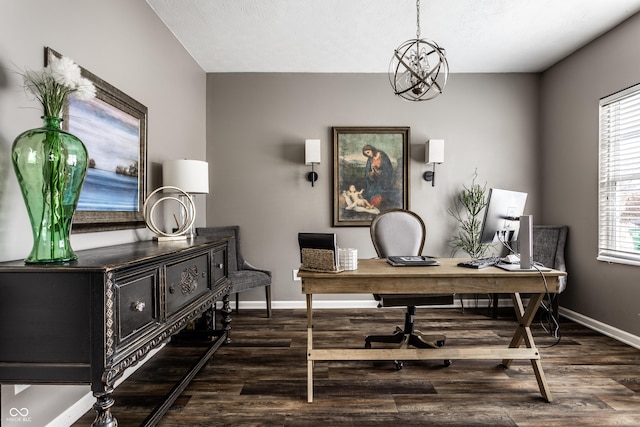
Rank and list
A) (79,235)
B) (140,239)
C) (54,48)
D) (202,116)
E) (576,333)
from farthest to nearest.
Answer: (202,116)
(576,333)
(140,239)
(79,235)
(54,48)

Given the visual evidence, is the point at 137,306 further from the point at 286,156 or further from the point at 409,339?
the point at 286,156

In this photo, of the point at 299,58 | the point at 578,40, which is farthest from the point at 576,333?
the point at 299,58

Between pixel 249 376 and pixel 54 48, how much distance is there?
7.17 feet

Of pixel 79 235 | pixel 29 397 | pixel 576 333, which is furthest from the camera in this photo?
pixel 576 333

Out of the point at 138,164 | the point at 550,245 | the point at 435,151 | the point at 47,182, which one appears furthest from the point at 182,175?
the point at 550,245

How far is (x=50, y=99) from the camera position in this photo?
143 cm

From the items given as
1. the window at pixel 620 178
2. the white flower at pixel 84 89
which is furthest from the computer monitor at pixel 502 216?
the white flower at pixel 84 89

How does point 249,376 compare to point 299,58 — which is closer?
point 249,376

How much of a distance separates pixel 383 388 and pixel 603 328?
2410 millimetres

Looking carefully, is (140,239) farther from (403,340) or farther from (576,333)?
(576,333)

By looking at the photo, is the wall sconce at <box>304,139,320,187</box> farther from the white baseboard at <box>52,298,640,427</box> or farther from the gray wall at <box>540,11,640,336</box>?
the gray wall at <box>540,11,640,336</box>

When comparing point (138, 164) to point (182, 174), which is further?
point (182, 174)

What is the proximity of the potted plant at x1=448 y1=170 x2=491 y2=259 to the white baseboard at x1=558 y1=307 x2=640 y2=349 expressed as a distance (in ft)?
3.26

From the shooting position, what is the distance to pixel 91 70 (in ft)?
6.86
